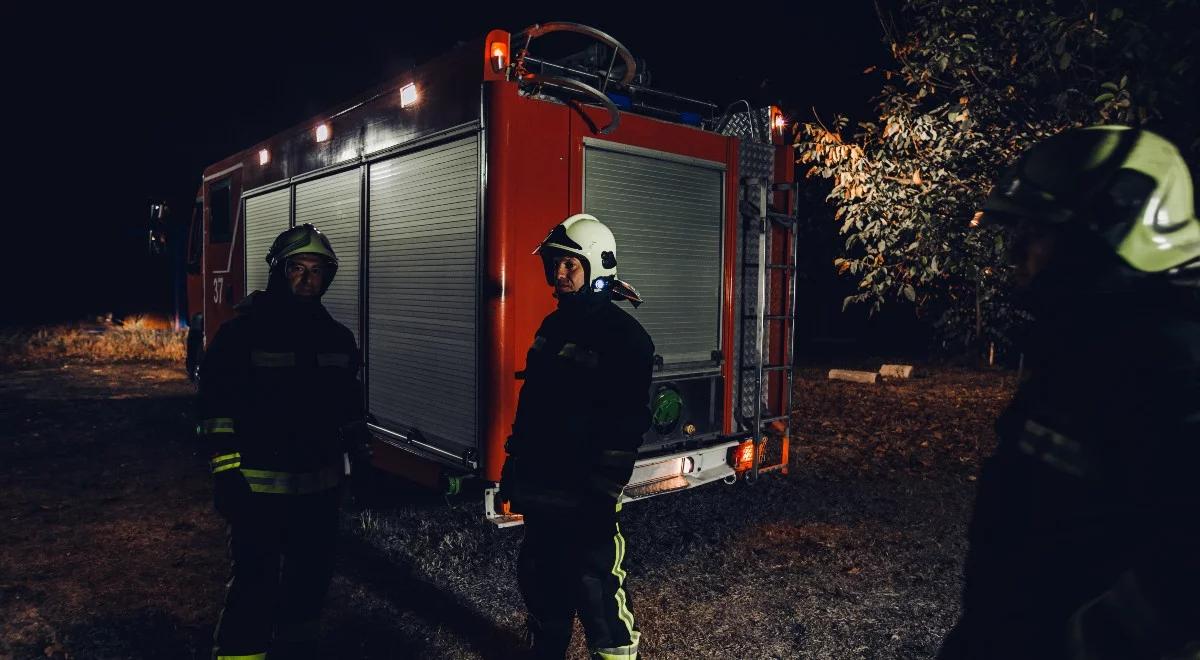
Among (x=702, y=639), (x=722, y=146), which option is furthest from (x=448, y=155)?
(x=702, y=639)

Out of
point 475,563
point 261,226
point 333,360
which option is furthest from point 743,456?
point 261,226

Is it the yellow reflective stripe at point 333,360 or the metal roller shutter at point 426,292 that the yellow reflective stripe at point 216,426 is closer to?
the yellow reflective stripe at point 333,360

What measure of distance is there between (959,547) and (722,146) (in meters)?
3.03

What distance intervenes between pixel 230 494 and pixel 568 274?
4.98ft

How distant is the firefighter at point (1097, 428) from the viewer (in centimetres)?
129

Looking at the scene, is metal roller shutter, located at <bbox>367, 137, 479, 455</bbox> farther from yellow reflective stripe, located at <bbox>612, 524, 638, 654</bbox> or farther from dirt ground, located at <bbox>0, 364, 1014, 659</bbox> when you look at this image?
yellow reflective stripe, located at <bbox>612, 524, 638, 654</bbox>

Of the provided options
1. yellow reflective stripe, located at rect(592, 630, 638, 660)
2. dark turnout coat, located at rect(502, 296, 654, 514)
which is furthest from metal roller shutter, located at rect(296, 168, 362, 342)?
yellow reflective stripe, located at rect(592, 630, 638, 660)

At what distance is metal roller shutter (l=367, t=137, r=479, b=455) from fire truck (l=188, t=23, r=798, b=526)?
0.5 inches

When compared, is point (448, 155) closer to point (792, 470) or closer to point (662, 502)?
point (662, 502)

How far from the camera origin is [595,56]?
469 centimetres

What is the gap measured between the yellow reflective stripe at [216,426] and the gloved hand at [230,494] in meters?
0.15

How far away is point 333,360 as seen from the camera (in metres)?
3.11

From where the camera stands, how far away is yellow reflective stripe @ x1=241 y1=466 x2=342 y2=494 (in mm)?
2896

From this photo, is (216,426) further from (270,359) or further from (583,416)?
(583,416)
